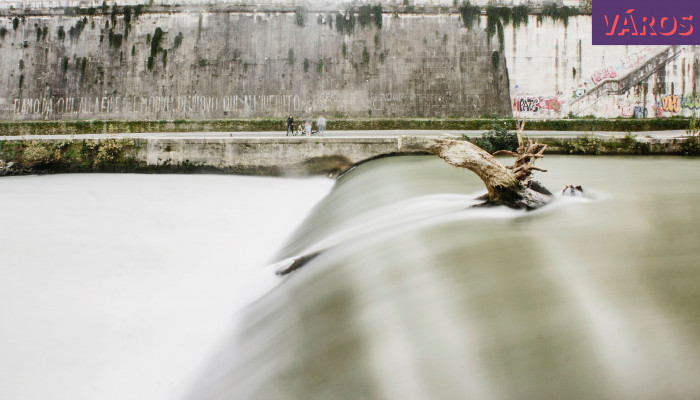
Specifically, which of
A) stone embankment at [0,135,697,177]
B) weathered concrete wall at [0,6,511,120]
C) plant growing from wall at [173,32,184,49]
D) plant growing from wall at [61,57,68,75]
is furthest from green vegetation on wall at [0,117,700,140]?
plant growing from wall at [173,32,184,49]

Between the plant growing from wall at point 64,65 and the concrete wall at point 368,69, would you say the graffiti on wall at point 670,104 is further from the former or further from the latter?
the plant growing from wall at point 64,65

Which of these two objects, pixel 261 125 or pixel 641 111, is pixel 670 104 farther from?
pixel 261 125

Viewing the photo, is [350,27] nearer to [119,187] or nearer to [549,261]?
[119,187]

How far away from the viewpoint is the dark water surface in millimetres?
2248

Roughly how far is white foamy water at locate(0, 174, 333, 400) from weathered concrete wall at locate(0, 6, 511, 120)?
24.5 feet

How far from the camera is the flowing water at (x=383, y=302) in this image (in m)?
2.35

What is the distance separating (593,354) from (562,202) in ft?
10.0

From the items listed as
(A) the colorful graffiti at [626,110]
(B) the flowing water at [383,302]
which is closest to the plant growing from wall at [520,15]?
(A) the colorful graffiti at [626,110]

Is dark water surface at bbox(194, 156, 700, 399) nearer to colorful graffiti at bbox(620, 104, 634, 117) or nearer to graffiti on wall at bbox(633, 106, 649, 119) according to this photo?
colorful graffiti at bbox(620, 104, 634, 117)

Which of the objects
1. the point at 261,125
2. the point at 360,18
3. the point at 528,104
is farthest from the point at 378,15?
the point at 528,104

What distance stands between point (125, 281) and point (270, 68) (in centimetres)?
1235

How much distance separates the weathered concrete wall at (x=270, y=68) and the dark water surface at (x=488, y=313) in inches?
457

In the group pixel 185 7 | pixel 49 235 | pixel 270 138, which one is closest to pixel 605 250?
pixel 49 235

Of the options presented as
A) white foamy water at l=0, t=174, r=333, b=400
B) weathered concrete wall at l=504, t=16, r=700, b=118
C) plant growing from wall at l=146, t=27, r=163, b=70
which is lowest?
white foamy water at l=0, t=174, r=333, b=400
